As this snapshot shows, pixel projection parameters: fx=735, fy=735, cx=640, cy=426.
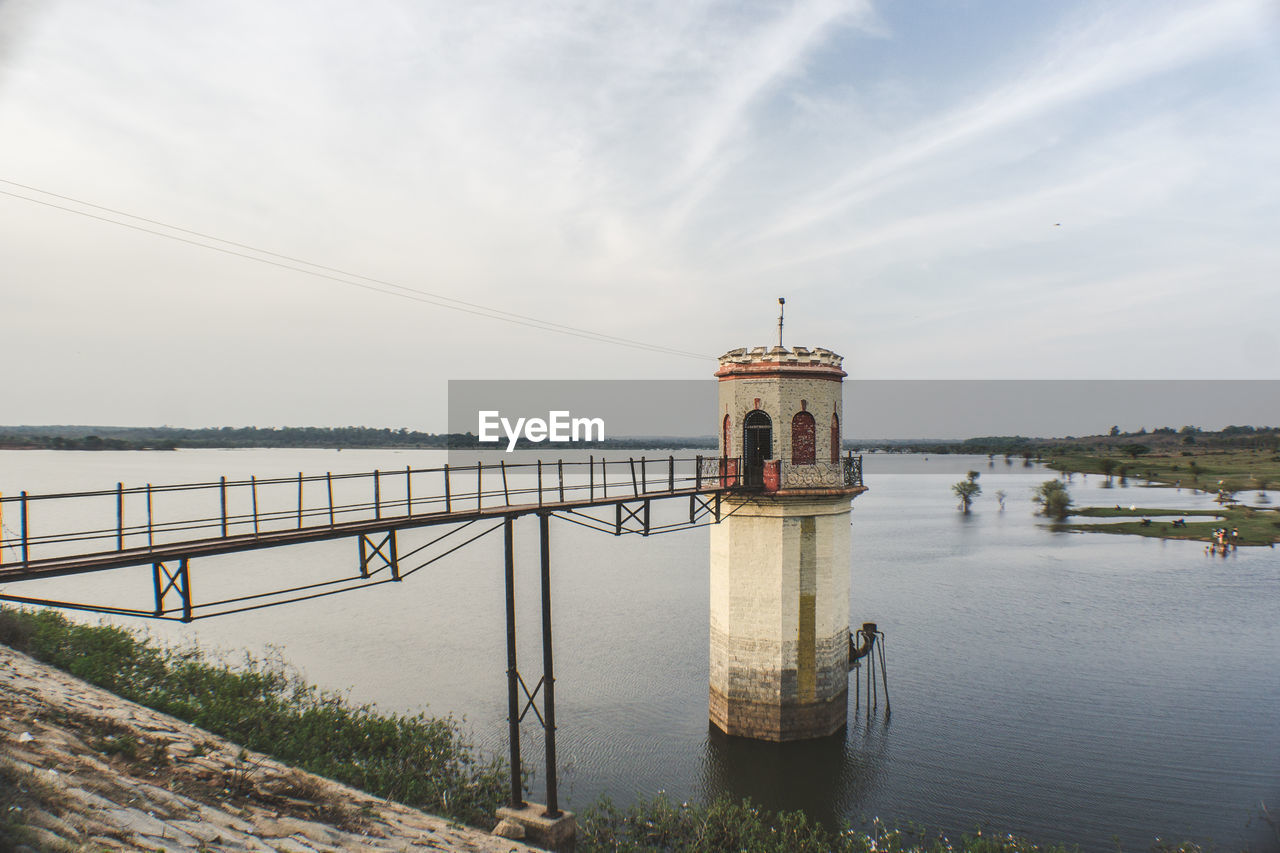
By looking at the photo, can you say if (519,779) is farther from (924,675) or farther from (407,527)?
(924,675)

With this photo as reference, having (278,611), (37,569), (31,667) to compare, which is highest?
(37,569)

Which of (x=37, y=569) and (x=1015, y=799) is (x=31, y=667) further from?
(x=1015, y=799)

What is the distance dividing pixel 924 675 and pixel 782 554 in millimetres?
13092

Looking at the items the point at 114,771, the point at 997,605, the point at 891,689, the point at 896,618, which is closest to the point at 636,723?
the point at 891,689

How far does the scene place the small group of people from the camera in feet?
187

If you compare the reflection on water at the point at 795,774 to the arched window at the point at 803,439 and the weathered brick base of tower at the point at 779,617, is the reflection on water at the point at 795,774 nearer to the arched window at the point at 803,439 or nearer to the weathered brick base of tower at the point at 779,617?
the weathered brick base of tower at the point at 779,617

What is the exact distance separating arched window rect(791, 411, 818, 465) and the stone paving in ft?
39.5

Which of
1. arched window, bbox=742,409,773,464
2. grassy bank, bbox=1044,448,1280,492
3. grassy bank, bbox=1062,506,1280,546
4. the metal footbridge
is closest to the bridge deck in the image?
the metal footbridge

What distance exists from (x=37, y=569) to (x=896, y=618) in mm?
36379

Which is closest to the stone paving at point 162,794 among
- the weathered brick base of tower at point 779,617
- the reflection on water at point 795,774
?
the reflection on water at point 795,774

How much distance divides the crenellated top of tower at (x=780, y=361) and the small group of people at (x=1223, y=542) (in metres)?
53.2

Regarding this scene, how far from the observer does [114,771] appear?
1259 centimetres

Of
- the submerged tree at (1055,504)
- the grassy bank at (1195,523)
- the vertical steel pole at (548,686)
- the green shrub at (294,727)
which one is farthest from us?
the submerged tree at (1055,504)

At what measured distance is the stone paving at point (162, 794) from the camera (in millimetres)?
10125
